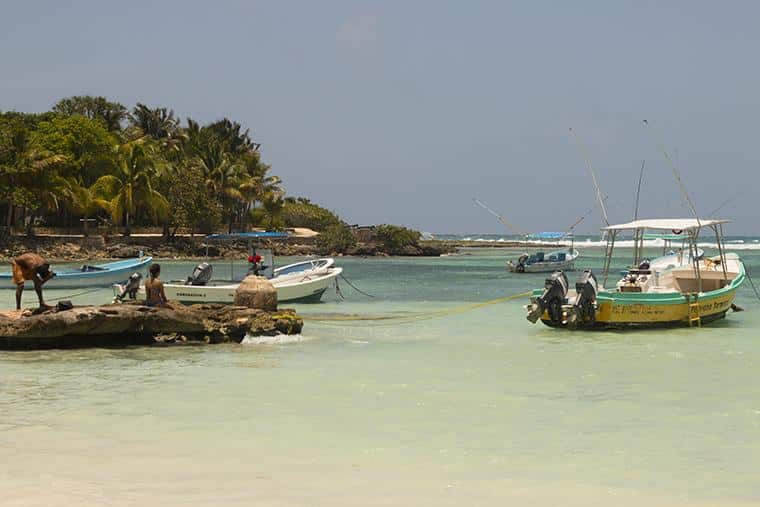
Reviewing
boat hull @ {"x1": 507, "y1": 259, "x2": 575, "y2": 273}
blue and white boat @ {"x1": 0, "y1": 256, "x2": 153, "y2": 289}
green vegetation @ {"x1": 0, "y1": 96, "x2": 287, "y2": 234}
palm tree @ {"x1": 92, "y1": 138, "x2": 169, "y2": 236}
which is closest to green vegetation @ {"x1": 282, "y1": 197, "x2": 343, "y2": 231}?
green vegetation @ {"x1": 0, "y1": 96, "x2": 287, "y2": 234}

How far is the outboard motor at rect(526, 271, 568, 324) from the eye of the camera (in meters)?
20.1

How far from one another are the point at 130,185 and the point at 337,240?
23049 millimetres

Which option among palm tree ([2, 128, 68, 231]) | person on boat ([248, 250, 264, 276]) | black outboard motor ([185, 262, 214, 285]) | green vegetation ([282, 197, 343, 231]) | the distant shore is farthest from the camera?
green vegetation ([282, 197, 343, 231])

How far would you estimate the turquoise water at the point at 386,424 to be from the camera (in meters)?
7.86

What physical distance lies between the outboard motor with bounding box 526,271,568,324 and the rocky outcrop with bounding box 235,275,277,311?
229 inches

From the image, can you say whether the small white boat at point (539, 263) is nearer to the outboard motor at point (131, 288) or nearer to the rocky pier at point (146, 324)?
the outboard motor at point (131, 288)

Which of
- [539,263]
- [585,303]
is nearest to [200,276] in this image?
[585,303]

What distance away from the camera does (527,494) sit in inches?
303

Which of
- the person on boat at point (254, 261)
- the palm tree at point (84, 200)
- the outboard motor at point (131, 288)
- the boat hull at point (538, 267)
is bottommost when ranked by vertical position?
the boat hull at point (538, 267)

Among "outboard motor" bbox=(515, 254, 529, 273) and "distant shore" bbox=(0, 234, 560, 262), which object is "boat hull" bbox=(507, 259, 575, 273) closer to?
"outboard motor" bbox=(515, 254, 529, 273)

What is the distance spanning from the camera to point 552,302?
2019 centimetres

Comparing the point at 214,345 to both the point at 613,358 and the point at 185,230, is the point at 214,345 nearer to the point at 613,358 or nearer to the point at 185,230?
the point at 613,358

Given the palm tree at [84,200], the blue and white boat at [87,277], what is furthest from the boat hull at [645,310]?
the palm tree at [84,200]

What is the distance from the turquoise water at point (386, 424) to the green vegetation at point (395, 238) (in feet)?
217
